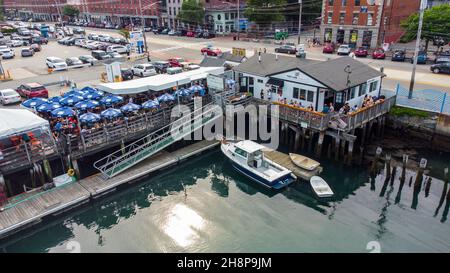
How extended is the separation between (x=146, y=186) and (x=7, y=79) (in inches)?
1536

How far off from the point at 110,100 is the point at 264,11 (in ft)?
196

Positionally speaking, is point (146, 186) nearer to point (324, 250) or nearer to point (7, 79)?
point (324, 250)

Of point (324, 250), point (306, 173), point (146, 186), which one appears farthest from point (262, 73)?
point (324, 250)

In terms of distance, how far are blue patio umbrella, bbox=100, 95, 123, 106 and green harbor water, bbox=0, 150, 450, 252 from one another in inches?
352

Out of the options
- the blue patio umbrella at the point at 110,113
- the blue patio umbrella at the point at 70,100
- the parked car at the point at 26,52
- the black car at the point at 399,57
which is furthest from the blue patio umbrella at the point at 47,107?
the parked car at the point at 26,52

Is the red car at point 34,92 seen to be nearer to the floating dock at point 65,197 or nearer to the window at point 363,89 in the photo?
the floating dock at point 65,197

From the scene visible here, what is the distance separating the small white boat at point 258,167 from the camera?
25578 millimetres

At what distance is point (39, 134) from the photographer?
26.2m

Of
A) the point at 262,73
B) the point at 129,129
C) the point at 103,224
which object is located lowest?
the point at 103,224

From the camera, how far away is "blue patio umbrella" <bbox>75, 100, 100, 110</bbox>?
30.4 metres

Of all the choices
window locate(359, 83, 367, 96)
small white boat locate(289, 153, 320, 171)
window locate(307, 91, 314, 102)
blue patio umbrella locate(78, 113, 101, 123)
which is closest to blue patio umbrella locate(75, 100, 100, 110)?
blue patio umbrella locate(78, 113, 101, 123)

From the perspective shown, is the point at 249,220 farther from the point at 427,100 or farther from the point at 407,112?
the point at 427,100

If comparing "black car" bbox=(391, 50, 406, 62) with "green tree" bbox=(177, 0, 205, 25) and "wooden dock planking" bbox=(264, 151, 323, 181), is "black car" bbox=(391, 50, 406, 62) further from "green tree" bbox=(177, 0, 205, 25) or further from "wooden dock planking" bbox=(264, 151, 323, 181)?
"green tree" bbox=(177, 0, 205, 25)

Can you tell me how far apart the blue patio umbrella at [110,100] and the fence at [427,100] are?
2660cm
